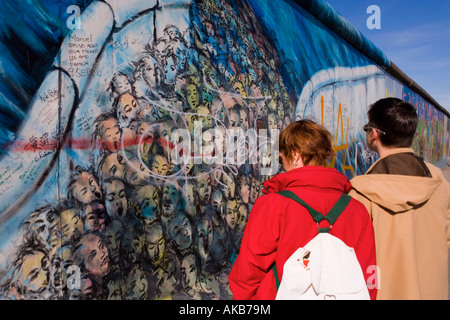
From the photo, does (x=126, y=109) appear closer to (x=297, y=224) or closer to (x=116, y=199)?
(x=116, y=199)

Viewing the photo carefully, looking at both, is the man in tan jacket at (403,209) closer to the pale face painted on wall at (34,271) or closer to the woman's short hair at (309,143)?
the woman's short hair at (309,143)

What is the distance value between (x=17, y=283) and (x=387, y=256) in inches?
84.9

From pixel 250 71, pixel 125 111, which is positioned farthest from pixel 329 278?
pixel 250 71

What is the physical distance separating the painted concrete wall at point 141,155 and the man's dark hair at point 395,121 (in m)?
1.83

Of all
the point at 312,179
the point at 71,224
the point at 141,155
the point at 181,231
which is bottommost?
the point at 181,231

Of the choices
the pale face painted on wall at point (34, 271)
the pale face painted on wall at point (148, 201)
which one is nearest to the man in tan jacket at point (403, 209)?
the pale face painted on wall at point (148, 201)

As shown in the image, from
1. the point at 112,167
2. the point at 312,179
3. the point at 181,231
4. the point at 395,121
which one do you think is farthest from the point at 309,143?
the point at 181,231

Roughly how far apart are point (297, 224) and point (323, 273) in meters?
0.22

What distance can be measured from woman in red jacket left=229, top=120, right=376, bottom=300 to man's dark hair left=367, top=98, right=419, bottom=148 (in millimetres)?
439

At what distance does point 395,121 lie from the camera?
1997 mm

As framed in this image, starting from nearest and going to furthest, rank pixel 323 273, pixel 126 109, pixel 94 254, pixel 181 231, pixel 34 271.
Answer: pixel 323 273 → pixel 34 271 → pixel 94 254 → pixel 126 109 → pixel 181 231

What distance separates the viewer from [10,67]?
2416 mm

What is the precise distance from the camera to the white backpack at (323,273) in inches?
57.4

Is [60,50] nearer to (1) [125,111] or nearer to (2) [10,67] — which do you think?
(2) [10,67]
